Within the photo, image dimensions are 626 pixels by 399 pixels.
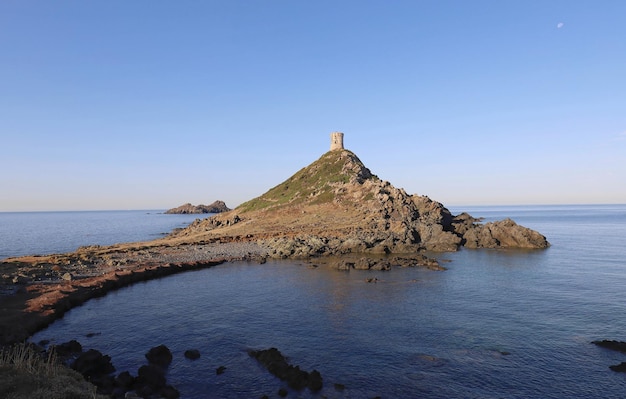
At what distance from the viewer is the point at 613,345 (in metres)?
31.1

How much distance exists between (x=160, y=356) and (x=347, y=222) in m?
95.5

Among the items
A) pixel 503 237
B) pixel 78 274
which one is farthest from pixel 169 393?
pixel 503 237

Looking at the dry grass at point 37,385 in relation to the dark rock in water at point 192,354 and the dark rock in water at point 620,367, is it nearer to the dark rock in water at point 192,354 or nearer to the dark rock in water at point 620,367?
the dark rock in water at point 192,354

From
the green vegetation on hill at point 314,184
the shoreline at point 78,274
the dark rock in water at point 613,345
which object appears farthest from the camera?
the green vegetation on hill at point 314,184

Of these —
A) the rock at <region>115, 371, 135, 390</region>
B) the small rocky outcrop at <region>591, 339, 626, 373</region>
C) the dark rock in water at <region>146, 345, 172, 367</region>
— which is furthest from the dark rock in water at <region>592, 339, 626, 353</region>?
the rock at <region>115, 371, 135, 390</region>

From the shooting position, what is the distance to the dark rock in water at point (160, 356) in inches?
1162

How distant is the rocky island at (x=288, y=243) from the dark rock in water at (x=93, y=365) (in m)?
9.69

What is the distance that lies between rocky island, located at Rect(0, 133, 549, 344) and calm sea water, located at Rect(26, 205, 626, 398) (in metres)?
4.68

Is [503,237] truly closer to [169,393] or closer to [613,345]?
[613,345]

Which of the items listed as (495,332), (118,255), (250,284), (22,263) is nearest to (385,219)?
(250,284)

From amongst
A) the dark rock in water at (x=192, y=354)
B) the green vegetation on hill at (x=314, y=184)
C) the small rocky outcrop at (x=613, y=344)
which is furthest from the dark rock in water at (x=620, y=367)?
the green vegetation on hill at (x=314, y=184)

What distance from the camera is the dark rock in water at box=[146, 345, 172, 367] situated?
29.5 m

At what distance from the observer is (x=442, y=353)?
30484 millimetres

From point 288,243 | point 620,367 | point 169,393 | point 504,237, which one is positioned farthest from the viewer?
point 504,237
